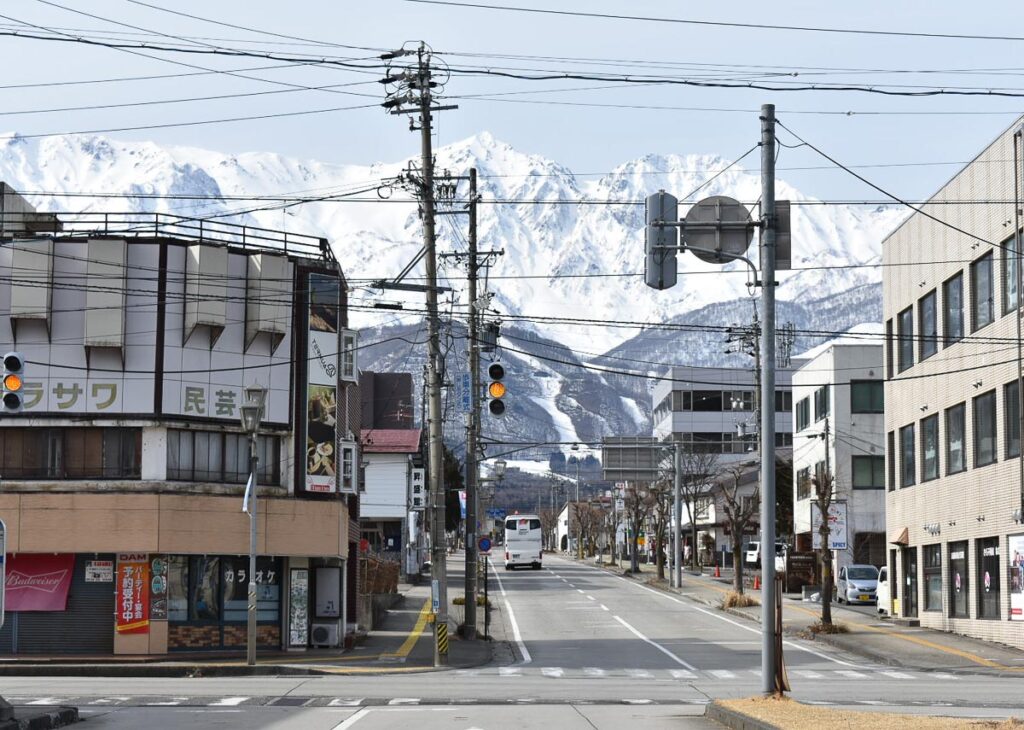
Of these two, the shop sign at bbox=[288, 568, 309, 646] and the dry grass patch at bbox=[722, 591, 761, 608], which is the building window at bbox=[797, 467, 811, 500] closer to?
the dry grass patch at bbox=[722, 591, 761, 608]

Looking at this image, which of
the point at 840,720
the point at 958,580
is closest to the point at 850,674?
the point at 958,580

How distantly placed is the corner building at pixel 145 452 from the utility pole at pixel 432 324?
3444mm

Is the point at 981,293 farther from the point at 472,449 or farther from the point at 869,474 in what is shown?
the point at 869,474

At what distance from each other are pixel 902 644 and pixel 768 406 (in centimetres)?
2215

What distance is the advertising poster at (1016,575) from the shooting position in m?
37.4

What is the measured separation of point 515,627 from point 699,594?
2140cm

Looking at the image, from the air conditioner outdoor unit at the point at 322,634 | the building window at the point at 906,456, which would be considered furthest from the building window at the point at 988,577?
the air conditioner outdoor unit at the point at 322,634

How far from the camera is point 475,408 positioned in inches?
1714

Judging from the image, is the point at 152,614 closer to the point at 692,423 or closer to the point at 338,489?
the point at 338,489

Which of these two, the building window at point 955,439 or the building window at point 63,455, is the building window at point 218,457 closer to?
the building window at point 63,455

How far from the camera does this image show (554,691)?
27.7m

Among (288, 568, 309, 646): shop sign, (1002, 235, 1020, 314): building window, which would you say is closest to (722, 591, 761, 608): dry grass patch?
(1002, 235, 1020, 314): building window

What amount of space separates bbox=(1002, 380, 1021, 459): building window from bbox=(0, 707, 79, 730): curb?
1034 inches

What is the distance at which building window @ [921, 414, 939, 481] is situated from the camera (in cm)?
4612
